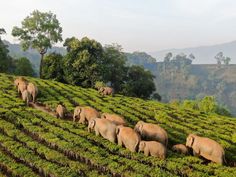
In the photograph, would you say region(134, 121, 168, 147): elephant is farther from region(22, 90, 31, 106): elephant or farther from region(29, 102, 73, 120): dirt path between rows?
region(22, 90, 31, 106): elephant

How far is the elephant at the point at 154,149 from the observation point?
2490cm

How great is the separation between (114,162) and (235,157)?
945 cm

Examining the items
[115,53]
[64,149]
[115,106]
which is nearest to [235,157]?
[64,149]

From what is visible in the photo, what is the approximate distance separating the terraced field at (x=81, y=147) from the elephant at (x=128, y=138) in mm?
513

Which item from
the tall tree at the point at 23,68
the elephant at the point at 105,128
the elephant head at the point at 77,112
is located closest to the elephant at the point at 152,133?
the elephant at the point at 105,128

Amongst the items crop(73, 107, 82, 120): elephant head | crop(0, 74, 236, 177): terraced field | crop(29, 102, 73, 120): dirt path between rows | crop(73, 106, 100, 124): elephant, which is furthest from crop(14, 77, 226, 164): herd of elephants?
crop(29, 102, 73, 120): dirt path between rows

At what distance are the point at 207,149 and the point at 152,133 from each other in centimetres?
427

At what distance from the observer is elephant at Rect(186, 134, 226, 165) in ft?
82.3

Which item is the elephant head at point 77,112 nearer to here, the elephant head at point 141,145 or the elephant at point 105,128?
the elephant at point 105,128

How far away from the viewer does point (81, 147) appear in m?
26.3

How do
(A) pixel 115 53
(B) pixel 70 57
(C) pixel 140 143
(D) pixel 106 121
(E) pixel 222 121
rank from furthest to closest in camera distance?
(A) pixel 115 53
(B) pixel 70 57
(E) pixel 222 121
(D) pixel 106 121
(C) pixel 140 143

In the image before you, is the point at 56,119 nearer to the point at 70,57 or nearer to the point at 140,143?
the point at 140,143

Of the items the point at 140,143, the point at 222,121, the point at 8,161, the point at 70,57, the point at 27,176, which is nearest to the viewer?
the point at 27,176

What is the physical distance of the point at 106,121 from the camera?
2900cm
